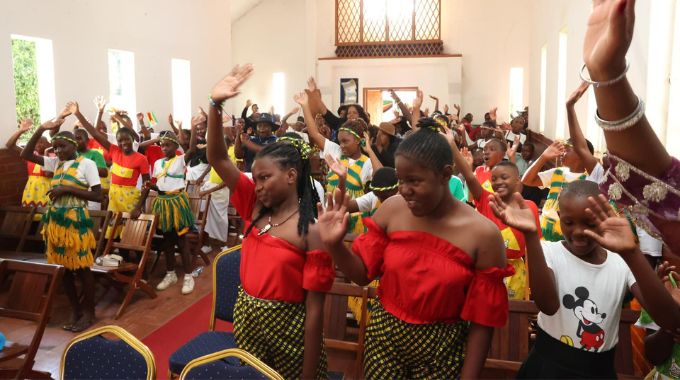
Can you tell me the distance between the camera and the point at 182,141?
8594 millimetres

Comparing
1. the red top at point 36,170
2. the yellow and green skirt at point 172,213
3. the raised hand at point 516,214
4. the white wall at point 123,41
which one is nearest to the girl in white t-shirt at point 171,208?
the yellow and green skirt at point 172,213

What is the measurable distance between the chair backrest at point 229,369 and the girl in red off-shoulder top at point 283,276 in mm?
329

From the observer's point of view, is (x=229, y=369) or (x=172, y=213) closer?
(x=229, y=369)

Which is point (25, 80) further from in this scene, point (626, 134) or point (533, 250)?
point (626, 134)

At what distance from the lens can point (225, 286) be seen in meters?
3.10

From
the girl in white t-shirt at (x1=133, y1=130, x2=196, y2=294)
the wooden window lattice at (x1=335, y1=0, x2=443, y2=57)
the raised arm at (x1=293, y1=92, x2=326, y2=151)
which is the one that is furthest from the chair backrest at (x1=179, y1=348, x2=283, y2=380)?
the wooden window lattice at (x1=335, y1=0, x2=443, y2=57)

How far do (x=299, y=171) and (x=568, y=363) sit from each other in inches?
51.2

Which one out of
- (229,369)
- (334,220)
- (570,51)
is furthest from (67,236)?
(570,51)

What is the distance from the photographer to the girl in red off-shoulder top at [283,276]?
2096 mm

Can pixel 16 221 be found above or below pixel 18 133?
below

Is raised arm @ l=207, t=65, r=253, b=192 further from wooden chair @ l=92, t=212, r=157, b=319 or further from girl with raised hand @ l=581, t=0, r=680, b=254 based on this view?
wooden chair @ l=92, t=212, r=157, b=319

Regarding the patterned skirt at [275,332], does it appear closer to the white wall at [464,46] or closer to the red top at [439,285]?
the red top at [439,285]

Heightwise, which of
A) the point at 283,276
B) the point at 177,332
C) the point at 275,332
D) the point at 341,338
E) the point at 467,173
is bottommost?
the point at 177,332

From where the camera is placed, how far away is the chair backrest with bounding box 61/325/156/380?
1931mm
